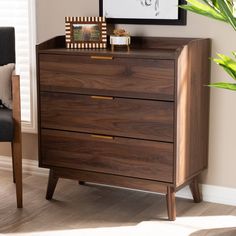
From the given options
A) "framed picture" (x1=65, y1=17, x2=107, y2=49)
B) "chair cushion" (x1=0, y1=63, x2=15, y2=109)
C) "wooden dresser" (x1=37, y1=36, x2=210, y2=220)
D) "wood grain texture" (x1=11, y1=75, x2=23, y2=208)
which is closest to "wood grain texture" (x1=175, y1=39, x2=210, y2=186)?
"wooden dresser" (x1=37, y1=36, x2=210, y2=220)

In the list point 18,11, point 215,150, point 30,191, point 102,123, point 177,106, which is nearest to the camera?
point 177,106

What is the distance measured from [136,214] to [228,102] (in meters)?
0.80

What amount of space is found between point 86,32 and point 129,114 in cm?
61

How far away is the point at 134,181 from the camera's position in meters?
3.18

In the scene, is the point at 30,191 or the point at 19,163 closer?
the point at 19,163

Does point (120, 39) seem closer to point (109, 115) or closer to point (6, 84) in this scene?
point (109, 115)

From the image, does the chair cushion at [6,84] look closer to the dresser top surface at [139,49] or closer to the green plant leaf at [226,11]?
the dresser top surface at [139,49]

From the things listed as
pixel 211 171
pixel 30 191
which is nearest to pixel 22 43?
pixel 30 191

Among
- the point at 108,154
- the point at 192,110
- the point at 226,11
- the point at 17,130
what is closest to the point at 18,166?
the point at 17,130

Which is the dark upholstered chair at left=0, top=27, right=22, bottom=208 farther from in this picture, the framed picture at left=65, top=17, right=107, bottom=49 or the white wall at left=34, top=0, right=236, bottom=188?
the white wall at left=34, top=0, right=236, bottom=188

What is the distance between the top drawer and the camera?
302 cm

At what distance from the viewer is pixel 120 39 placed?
10.9 ft

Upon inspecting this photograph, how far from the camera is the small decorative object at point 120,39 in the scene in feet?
10.9

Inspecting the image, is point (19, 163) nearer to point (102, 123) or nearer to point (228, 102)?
point (102, 123)
